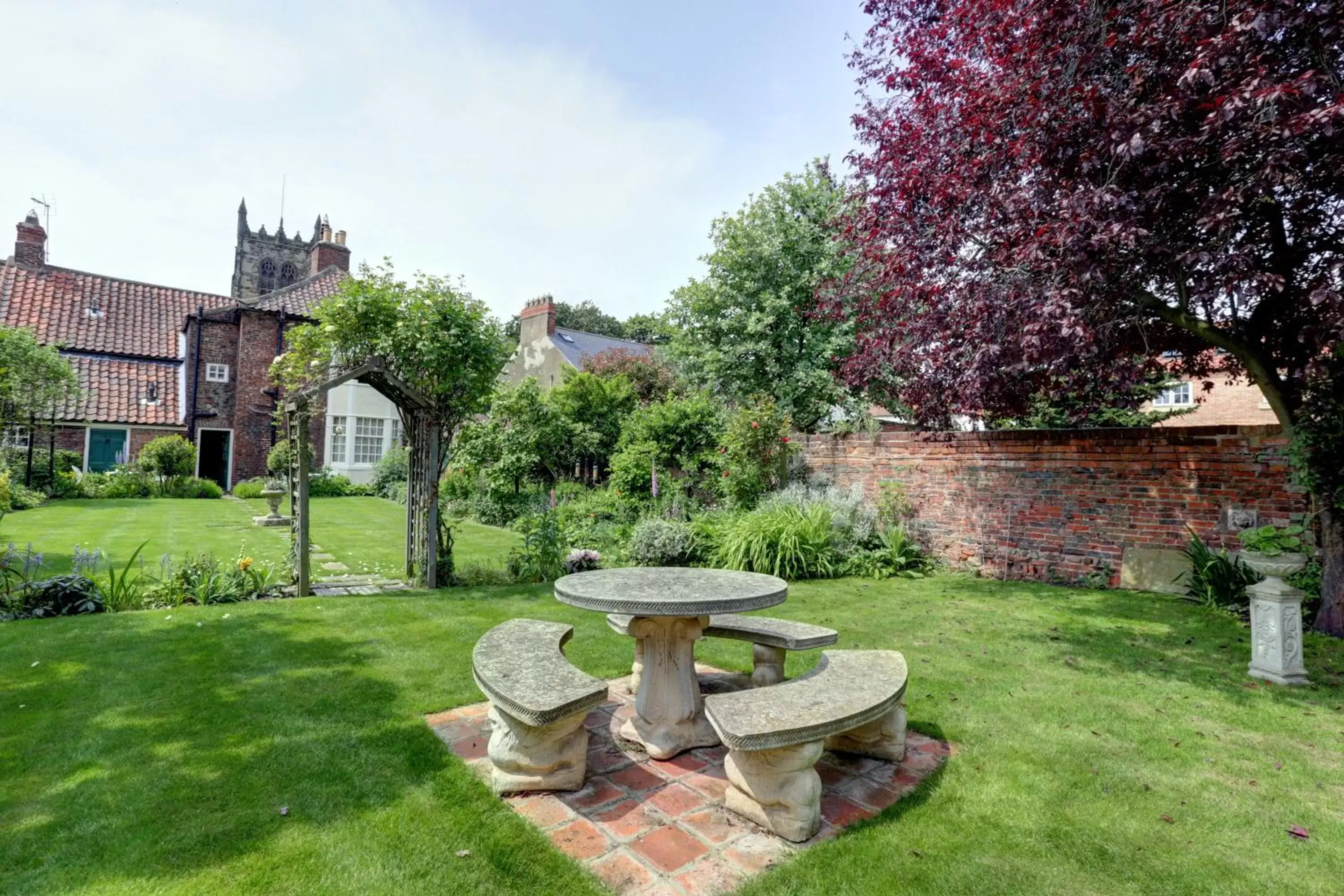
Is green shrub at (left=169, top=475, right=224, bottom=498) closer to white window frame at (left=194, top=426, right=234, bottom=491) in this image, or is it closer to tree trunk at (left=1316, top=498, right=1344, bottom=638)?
white window frame at (left=194, top=426, right=234, bottom=491)

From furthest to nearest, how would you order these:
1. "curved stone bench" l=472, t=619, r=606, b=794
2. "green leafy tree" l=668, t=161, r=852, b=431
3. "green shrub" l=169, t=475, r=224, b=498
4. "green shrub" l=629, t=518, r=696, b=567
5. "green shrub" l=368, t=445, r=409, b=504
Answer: "green shrub" l=368, t=445, r=409, b=504, "green shrub" l=169, t=475, r=224, b=498, "green leafy tree" l=668, t=161, r=852, b=431, "green shrub" l=629, t=518, r=696, b=567, "curved stone bench" l=472, t=619, r=606, b=794

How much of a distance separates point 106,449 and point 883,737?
76.1ft

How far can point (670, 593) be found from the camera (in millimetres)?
3537

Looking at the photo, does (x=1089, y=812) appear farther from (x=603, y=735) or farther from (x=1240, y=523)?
(x=1240, y=523)

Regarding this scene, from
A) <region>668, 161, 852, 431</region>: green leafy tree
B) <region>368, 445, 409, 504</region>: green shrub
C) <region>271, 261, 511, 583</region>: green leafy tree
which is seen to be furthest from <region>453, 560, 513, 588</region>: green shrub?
<region>368, 445, 409, 504</region>: green shrub

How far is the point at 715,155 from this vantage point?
8977mm

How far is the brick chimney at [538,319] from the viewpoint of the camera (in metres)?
24.2

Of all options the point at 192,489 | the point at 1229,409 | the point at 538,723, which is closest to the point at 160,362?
the point at 192,489

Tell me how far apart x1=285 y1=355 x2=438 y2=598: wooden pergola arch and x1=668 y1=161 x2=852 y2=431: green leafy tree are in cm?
726

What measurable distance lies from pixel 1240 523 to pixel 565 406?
1209cm

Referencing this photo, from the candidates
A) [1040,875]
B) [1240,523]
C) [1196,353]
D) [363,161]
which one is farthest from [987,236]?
[363,161]

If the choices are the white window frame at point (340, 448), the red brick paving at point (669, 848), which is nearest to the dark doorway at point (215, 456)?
the white window frame at point (340, 448)

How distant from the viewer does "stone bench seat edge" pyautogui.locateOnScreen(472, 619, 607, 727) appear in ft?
9.08

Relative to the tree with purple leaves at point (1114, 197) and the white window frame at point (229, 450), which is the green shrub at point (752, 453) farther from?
the white window frame at point (229, 450)
